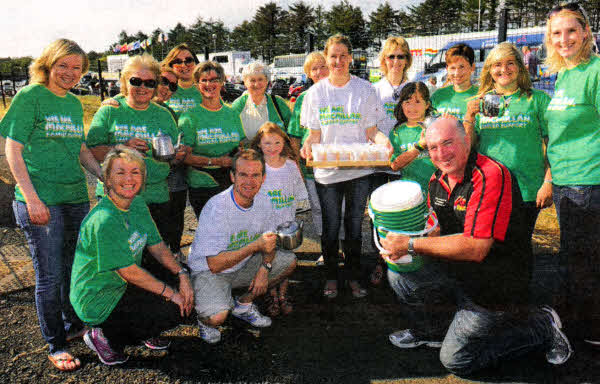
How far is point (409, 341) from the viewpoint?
128 inches

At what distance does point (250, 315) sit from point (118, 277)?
3.76 ft

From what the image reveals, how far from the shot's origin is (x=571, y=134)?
3.02 metres

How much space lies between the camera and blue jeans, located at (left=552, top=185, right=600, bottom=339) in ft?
9.86

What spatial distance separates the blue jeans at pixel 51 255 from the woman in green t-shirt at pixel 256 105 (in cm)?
186

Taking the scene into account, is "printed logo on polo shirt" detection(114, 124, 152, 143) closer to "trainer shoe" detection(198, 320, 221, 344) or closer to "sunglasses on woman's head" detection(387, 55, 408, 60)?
"trainer shoe" detection(198, 320, 221, 344)

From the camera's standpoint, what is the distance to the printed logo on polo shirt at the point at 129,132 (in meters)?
3.51

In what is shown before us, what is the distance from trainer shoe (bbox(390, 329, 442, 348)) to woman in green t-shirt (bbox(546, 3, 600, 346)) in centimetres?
111

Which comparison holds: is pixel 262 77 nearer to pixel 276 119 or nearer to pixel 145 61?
pixel 276 119

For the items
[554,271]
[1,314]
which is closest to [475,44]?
[554,271]

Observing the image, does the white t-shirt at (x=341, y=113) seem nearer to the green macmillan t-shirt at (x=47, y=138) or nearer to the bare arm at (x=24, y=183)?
the green macmillan t-shirt at (x=47, y=138)

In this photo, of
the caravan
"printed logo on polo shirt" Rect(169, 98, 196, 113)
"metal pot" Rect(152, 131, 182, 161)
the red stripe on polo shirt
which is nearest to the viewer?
the red stripe on polo shirt

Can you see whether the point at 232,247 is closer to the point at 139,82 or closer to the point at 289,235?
the point at 289,235

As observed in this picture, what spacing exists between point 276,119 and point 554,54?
2516mm

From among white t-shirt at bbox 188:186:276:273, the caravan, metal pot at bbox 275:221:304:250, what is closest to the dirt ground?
white t-shirt at bbox 188:186:276:273
